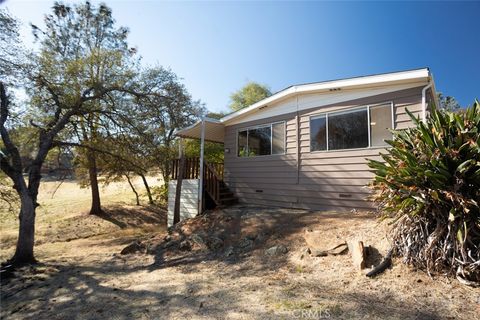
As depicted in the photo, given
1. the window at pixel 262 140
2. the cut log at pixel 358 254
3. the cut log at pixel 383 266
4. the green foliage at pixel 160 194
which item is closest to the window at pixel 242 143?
the window at pixel 262 140

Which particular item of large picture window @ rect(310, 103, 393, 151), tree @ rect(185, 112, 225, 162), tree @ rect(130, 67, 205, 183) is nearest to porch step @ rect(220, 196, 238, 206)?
tree @ rect(130, 67, 205, 183)

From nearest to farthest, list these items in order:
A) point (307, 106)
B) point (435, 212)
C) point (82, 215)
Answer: point (435, 212) < point (307, 106) < point (82, 215)

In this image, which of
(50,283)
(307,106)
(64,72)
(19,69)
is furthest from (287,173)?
(19,69)

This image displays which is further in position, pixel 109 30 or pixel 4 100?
pixel 109 30

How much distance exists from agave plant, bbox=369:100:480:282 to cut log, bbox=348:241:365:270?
18.4 inches

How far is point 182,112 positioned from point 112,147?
2.88 m

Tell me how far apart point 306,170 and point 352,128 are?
1.71m

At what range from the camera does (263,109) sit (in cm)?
886

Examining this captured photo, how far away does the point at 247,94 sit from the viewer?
2284cm

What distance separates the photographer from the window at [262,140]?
8.37m

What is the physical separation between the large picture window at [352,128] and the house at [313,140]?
0.07 ft

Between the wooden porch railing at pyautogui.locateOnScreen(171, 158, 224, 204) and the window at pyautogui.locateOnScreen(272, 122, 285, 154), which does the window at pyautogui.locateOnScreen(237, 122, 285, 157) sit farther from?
the wooden porch railing at pyautogui.locateOnScreen(171, 158, 224, 204)

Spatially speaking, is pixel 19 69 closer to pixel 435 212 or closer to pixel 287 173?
pixel 287 173

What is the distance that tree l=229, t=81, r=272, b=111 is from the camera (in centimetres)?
2239
